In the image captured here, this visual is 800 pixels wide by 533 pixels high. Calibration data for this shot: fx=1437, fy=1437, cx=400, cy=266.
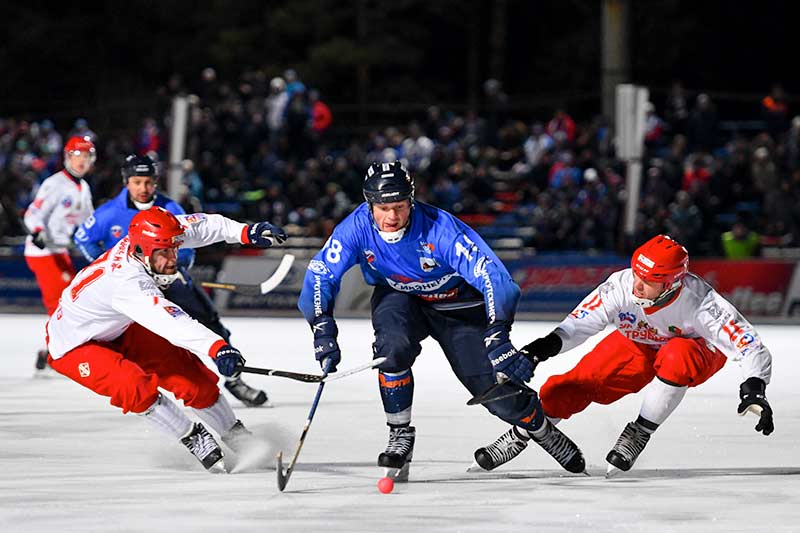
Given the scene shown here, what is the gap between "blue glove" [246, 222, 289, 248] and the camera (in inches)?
304

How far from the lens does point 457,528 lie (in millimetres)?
5312

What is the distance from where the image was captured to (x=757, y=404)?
6.08 m

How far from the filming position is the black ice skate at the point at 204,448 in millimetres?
6555

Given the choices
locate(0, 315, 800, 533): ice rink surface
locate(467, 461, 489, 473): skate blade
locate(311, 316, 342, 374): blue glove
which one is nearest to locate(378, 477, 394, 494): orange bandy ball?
locate(0, 315, 800, 533): ice rink surface

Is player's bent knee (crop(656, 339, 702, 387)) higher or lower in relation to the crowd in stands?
higher

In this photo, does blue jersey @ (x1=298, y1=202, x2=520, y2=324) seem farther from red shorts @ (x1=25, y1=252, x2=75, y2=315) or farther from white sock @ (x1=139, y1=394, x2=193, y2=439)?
red shorts @ (x1=25, y1=252, x2=75, y2=315)

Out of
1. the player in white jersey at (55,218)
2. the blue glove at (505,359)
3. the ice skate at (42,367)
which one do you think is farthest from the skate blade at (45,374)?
the blue glove at (505,359)

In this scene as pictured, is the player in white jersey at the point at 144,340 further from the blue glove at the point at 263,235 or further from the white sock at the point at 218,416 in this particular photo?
the blue glove at the point at 263,235

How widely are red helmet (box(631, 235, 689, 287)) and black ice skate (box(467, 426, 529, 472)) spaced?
0.96m

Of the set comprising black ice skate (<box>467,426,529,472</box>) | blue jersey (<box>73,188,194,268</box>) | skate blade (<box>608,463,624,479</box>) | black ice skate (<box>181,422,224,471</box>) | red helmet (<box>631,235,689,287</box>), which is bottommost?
skate blade (<box>608,463,624,479</box>)

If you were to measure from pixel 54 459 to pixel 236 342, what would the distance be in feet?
19.9

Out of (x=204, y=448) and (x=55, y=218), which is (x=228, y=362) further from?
(x=55, y=218)

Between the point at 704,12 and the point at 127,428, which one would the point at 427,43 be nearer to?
the point at 704,12

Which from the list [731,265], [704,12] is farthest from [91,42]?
[731,265]
